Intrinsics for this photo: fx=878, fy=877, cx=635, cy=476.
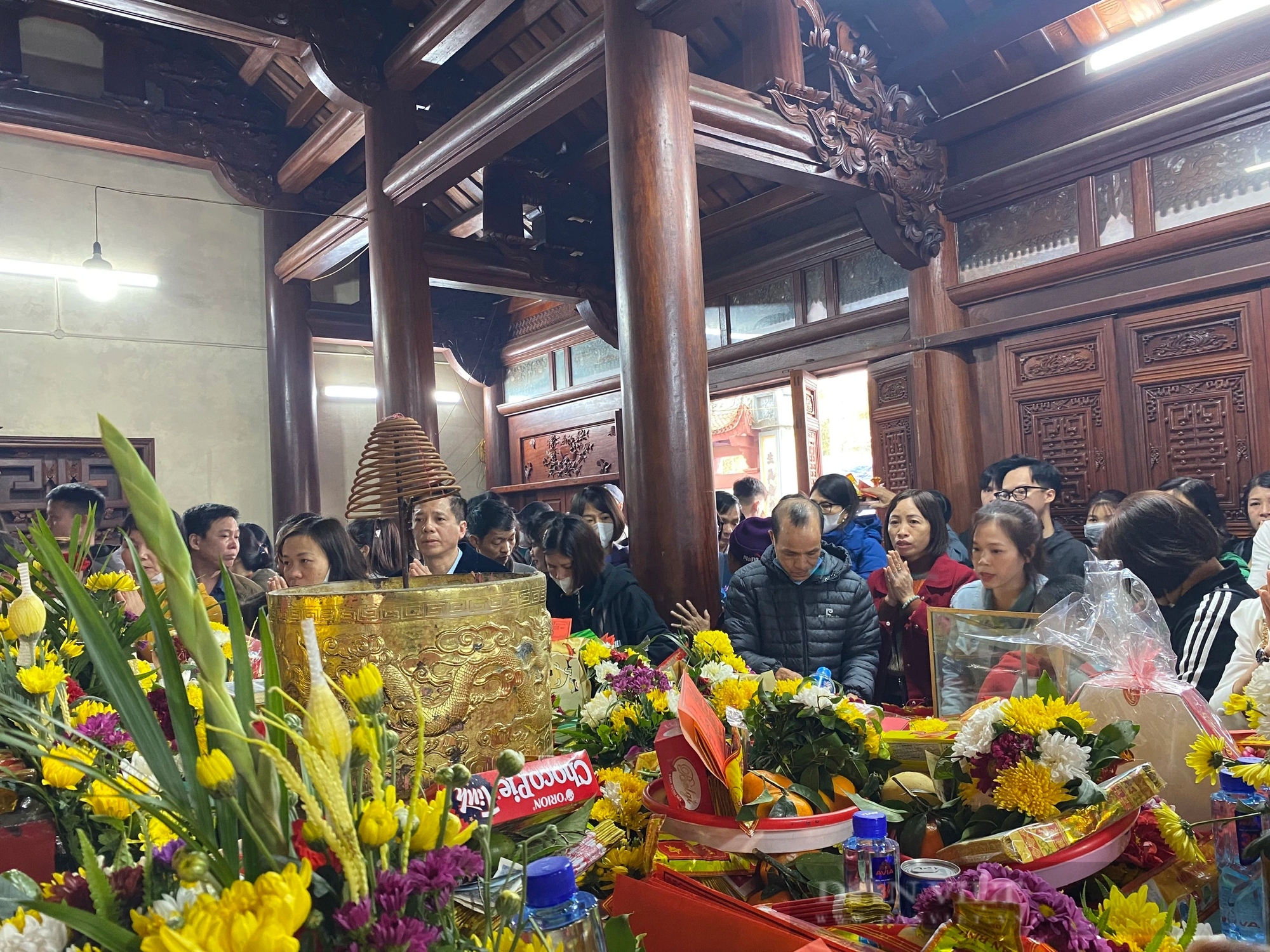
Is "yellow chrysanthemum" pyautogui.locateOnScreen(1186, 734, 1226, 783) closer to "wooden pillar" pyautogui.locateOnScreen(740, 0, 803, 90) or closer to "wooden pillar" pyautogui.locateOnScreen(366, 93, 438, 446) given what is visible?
"wooden pillar" pyautogui.locateOnScreen(740, 0, 803, 90)

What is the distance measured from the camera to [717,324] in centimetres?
592

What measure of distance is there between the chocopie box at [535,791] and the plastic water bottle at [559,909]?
0.49ft

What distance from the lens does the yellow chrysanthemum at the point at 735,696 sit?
112cm

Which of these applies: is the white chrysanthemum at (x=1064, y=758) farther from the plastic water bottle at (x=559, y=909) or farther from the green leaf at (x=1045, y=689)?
the plastic water bottle at (x=559, y=909)

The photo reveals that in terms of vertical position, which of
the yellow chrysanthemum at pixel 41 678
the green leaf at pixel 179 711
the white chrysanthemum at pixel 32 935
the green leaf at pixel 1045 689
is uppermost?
the green leaf at pixel 179 711

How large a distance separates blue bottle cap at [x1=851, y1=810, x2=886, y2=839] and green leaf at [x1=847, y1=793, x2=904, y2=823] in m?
0.06

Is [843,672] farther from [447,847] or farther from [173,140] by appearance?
[173,140]

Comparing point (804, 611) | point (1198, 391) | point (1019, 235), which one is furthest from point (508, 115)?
point (1198, 391)

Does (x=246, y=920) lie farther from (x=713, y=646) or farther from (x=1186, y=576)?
(x=1186, y=576)

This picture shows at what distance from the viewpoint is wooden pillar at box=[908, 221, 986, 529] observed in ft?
14.6

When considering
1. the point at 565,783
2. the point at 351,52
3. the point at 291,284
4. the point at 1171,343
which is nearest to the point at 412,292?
the point at 351,52

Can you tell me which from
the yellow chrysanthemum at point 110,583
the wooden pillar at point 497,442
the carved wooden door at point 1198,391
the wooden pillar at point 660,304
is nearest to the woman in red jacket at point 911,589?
the wooden pillar at point 660,304

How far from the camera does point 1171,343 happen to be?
3.80 meters

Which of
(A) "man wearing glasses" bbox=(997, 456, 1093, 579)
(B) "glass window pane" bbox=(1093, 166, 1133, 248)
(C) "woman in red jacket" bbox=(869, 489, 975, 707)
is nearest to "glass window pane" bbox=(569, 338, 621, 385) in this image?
(B) "glass window pane" bbox=(1093, 166, 1133, 248)
